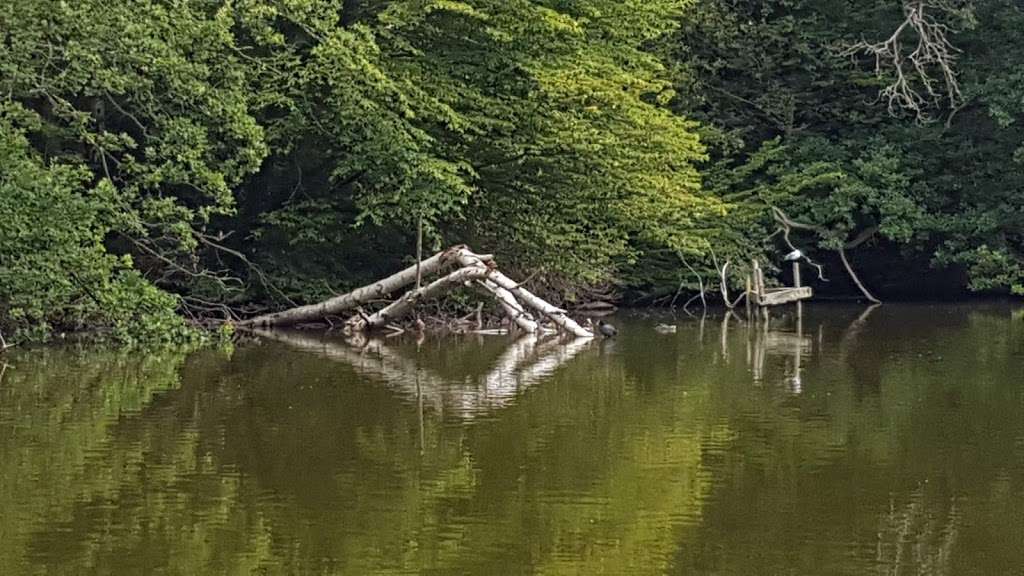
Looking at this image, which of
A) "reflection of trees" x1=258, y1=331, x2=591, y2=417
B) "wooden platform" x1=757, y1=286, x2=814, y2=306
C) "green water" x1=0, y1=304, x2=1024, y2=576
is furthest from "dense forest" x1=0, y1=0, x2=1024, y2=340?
"green water" x1=0, y1=304, x2=1024, y2=576

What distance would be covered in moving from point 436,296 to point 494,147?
3195 millimetres

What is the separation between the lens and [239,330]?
22.6m

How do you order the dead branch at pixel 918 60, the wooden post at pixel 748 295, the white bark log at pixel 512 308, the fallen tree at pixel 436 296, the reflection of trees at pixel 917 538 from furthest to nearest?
the dead branch at pixel 918 60 < the wooden post at pixel 748 295 < the white bark log at pixel 512 308 < the fallen tree at pixel 436 296 < the reflection of trees at pixel 917 538

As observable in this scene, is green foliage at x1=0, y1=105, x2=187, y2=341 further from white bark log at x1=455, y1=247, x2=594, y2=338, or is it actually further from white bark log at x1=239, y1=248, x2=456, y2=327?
white bark log at x1=455, y1=247, x2=594, y2=338

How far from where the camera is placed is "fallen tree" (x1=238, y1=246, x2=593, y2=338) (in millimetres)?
21969

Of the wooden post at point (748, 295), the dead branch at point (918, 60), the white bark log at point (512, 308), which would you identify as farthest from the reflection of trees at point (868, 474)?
the dead branch at point (918, 60)

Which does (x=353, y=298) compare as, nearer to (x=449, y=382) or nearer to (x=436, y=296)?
(x=436, y=296)

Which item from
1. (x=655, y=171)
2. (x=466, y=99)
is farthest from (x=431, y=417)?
(x=655, y=171)

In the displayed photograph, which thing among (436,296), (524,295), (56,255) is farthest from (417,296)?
(56,255)

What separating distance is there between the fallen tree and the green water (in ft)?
11.2

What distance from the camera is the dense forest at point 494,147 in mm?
19453

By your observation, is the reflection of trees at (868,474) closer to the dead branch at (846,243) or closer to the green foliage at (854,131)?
the dead branch at (846,243)

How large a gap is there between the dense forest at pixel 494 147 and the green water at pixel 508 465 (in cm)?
302

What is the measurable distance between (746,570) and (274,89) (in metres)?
16.4
